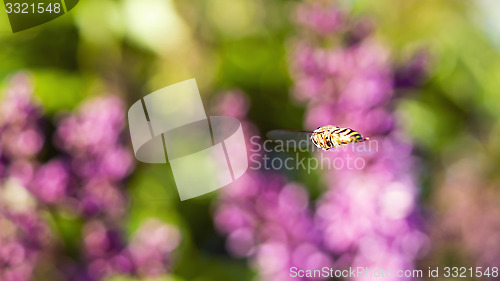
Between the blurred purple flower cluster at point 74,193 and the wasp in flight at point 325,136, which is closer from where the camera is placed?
the wasp in flight at point 325,136

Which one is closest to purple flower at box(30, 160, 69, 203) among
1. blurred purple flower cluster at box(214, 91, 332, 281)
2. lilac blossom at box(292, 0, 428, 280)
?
blurred purple flower cluster at box(214, 91, 332, 281)

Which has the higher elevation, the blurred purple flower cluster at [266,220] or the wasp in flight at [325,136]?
the wasp in flight at [325,136]

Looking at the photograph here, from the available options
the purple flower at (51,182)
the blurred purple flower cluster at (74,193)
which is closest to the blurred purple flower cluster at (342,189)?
the blurred purple flower cluster at (74,193)

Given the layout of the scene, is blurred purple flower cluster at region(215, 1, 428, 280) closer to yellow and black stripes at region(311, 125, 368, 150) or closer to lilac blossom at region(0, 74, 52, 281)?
yellow and black stripes at region(311, 125, 368, 150)

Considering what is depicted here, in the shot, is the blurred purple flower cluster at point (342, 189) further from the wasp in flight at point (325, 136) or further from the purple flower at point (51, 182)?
the purple flower at point (51, 182)
